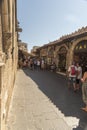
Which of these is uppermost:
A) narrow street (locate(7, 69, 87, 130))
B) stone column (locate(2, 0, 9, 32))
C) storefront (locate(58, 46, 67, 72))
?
stone column (locate(2, 0, 9, 32))

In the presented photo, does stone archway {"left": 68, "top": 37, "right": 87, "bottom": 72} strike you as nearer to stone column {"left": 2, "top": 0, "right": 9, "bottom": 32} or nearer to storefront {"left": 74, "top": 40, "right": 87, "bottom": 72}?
storefront {"left": 74, "top": 40, "right": 87, "bottom": 72}

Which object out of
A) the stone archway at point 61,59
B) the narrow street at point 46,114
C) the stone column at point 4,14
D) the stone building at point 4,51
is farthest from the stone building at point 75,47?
the stone column at point 4,14

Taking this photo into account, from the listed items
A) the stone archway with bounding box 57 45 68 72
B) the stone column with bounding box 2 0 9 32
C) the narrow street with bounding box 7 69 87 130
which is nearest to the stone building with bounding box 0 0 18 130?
the stone column with bounding box 2 0 9 32

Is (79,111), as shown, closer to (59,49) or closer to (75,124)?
(75,124)

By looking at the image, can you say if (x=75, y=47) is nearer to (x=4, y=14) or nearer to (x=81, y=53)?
(x=81, y=53)

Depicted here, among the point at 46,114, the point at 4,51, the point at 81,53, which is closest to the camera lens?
the point at 4,51

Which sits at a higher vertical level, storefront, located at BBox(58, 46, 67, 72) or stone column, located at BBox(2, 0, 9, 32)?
stone column, located at BBox(2, 0, 9, 32)

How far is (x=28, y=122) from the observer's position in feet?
15.4

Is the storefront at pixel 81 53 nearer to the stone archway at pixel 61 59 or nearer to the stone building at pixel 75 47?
the stone building at pixel 75 47

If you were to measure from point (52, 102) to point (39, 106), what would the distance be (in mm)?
764

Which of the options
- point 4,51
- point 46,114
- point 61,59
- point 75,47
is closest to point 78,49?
point 75,47

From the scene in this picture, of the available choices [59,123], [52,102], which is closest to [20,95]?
[52,102]

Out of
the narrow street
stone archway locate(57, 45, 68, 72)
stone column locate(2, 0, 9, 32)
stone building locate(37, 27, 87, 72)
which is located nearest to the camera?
stone column locate(2, 0, 9, 32)

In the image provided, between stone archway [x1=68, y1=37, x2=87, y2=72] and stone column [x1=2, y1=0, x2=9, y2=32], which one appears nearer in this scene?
stone column [x1=2, y1=0, x2=9, y2=32]
